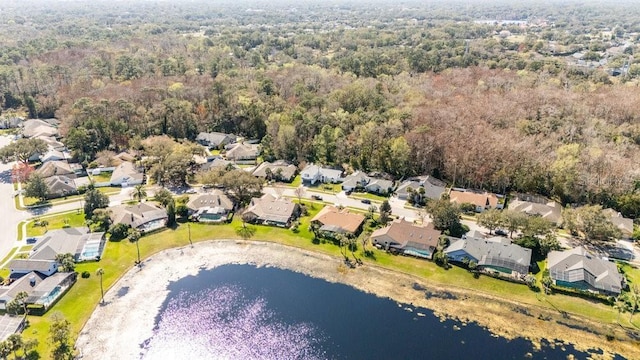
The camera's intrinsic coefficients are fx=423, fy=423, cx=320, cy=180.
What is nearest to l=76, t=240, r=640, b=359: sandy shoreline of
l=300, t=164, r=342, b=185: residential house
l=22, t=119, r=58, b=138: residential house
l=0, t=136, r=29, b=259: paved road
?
l=0, t=136, r=29, b=259: paved road

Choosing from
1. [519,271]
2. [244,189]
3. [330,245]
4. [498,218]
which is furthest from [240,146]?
[519,271]

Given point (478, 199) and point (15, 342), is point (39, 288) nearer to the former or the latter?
point (15, 342)

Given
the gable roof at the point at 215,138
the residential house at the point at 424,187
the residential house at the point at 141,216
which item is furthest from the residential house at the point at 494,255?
the gable roof at the point at 215,138

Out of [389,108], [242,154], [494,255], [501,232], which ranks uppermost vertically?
[389,108]

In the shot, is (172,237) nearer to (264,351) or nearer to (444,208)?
(264,351)

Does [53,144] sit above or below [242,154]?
below

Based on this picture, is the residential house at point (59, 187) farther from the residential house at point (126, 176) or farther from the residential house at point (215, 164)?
the residential house at point (215, 164)

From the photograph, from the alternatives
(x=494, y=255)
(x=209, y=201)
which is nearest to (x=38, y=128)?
(x=209, y=201)
